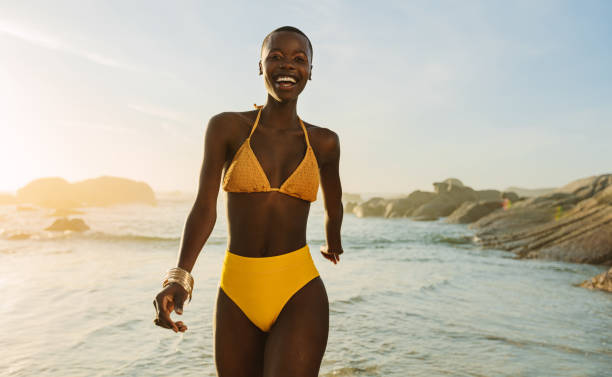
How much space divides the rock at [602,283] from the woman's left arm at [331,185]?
8871 millimetres

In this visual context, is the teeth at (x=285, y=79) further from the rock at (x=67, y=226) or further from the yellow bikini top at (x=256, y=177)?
the rock at (x=67, y=226)

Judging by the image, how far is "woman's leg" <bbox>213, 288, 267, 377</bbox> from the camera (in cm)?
249

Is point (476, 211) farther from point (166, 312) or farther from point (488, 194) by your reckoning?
point (166, 312)

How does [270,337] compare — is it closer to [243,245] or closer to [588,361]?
[243,245]

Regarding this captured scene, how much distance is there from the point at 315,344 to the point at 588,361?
16.1ft

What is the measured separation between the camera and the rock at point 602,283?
9680mm

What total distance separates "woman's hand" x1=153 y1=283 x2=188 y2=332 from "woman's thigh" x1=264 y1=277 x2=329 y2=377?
0.56m

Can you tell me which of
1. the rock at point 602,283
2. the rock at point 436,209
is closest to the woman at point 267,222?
the rock at point 602,283

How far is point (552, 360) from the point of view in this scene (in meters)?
5.71

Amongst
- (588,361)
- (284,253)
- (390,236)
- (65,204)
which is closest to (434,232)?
(390,236)

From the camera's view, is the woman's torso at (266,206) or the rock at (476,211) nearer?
the woman's torso at (266,206)

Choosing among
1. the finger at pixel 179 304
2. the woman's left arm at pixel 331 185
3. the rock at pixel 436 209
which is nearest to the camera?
the finger at pixel 179 304

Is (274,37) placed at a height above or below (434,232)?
above

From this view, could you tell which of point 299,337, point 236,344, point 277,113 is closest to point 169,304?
point 236,344
